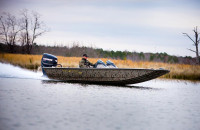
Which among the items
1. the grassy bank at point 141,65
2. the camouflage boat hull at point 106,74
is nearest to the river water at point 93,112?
the camouflage boat hull at point 106,74

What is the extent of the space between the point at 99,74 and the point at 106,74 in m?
0.34

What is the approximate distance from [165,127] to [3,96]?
224 inches

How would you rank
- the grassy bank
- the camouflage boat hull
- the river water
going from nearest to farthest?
the river water → the camouflage boat hull → the grassy bank

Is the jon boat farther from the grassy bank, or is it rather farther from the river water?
the grassy bank

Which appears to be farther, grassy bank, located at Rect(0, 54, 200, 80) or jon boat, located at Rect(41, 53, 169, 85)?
grassy bank, located at Rect(0, 54, 200, 80)

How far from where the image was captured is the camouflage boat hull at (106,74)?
13398mm

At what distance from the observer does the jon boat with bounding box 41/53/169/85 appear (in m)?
13.4

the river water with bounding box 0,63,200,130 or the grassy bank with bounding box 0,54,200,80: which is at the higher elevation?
the grassy bank with bounding box 0,54,200,80

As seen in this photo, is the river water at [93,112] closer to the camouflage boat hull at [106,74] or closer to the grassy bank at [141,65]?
the camouflage boat hull at [106,74]

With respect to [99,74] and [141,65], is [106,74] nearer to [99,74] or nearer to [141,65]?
[99,74]

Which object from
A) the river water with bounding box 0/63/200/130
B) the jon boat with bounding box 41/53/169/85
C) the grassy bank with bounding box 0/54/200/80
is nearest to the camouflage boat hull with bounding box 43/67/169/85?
the jon boat with bounding box 41/53/169/85

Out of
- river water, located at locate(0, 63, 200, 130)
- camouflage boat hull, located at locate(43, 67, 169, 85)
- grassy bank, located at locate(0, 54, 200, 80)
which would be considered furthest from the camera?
grassy bank, located at locate(0, 54, 200, 80)

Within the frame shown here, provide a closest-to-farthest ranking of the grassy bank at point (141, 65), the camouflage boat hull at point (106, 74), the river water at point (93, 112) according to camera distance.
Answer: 1. the river water at point (93, 112)
2. the camouflage boat hull at point (106, 74)
3. the grassy bank at point (141, 65)

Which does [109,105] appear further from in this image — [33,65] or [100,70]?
[33,65]
